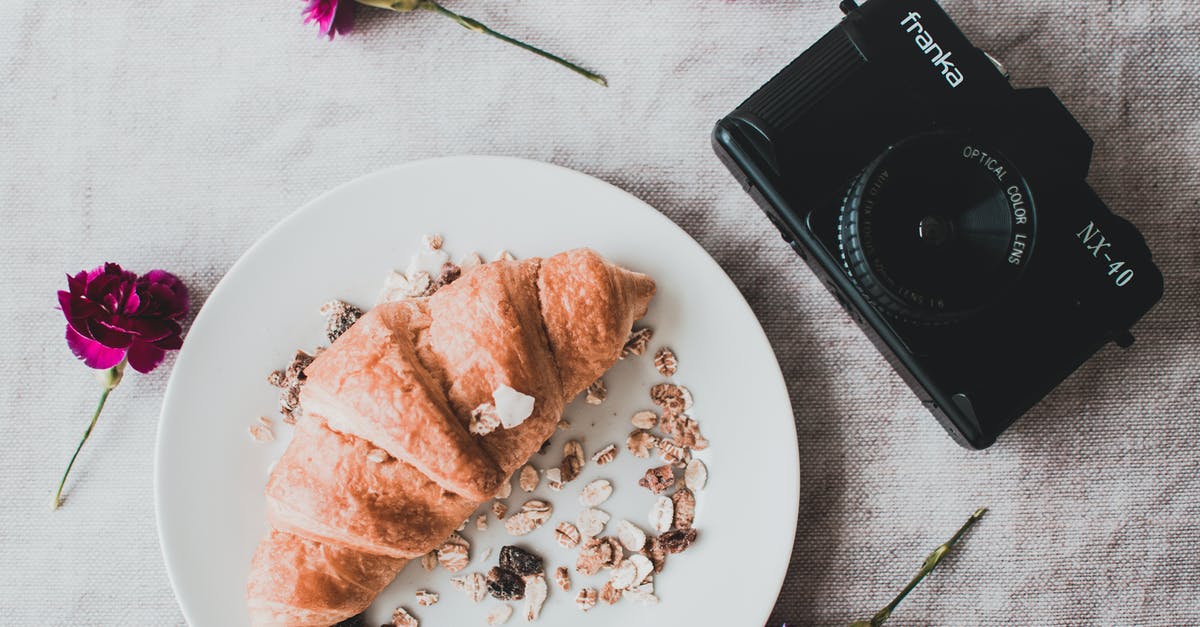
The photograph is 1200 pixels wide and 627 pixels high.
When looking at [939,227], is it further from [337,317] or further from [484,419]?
[337,317]

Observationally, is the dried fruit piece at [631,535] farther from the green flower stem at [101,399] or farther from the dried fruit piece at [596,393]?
the green flower stem at [101,399]

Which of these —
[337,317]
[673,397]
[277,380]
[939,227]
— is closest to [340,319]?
[337,317]

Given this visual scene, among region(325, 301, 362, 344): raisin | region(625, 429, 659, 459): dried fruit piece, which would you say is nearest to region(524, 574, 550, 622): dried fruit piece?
region(625, 429, 659, 459): dried fruit piece

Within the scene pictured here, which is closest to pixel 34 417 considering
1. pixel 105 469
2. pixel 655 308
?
pixel 105 469

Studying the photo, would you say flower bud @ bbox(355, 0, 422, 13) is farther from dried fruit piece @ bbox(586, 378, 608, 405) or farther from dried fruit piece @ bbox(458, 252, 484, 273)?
dried fruit piece @ bbox(586, 378, 608, 405)

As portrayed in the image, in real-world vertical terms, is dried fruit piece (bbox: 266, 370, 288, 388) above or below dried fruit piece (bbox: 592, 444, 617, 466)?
below

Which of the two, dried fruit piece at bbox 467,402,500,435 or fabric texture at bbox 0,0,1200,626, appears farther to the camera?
fabric texture at bbox 0,0,1200,626

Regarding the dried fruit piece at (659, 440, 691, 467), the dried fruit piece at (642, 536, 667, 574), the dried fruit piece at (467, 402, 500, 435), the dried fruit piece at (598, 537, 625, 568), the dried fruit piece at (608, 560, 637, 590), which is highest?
the dried fruit piece at (467, 402, 500, 435)
